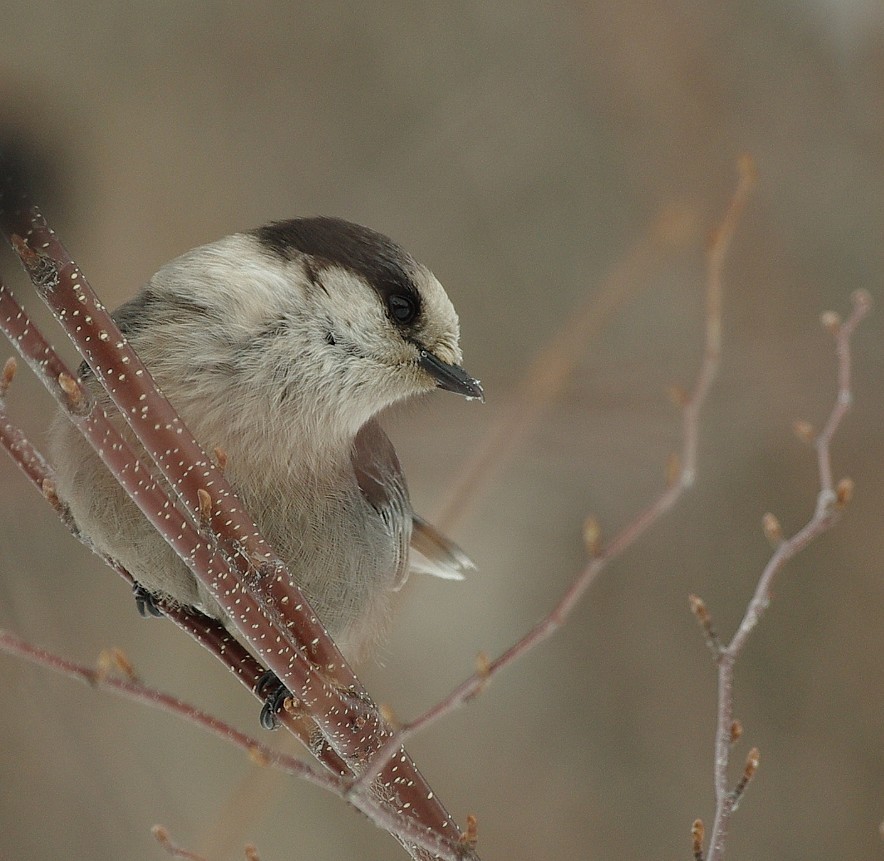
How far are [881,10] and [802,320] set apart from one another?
1090 mm

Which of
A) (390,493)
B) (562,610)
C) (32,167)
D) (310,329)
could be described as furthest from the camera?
(390,493)

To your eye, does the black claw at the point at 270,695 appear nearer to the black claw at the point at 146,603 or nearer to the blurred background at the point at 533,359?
the black claw at the point at 146,603

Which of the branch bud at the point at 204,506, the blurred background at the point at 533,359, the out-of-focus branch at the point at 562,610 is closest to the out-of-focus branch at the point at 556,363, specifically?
A: the blurred background at the point at 533,359

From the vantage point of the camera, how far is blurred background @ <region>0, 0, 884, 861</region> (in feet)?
10.3

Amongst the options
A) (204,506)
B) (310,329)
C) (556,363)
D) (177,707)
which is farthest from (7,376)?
(556,363)

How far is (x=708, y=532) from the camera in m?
3.31

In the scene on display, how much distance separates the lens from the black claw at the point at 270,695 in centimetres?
164

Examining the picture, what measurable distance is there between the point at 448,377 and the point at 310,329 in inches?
9.7

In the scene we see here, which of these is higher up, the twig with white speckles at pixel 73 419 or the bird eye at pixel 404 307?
the bird eye at pixel 404 307

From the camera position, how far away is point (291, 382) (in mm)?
1738

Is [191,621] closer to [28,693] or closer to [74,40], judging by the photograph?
[28,693]

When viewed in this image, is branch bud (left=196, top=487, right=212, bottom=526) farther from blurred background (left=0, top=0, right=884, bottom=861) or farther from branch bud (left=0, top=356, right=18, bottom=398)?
blurred background (left=0, top=0, right=884, bottom=861)

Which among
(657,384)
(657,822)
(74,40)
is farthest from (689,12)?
(657,822)

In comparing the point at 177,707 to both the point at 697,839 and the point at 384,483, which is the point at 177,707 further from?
the point at 384,483
